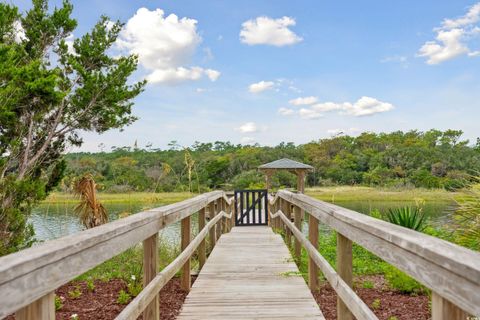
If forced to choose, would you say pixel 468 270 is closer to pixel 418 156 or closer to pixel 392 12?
pixel 392 12

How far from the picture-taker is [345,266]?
2.49m

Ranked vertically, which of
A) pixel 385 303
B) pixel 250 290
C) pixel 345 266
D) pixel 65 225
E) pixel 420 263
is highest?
pixel 420 263

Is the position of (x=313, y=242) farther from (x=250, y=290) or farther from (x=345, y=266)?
(x=345, y=266)

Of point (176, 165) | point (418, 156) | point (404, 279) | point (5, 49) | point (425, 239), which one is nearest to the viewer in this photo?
point (425, 239)

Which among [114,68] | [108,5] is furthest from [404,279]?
[108,5]

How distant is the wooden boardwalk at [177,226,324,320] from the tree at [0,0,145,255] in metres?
2.73

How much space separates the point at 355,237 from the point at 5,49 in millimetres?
5485

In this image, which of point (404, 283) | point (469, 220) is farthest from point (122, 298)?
point (469, 220)

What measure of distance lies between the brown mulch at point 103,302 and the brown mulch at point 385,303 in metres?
1.41

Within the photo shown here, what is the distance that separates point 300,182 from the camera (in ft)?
51.9

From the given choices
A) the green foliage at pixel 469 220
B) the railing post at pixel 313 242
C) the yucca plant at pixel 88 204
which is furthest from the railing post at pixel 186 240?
the yucca plant at pixel 88 204

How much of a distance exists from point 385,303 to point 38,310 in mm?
4062

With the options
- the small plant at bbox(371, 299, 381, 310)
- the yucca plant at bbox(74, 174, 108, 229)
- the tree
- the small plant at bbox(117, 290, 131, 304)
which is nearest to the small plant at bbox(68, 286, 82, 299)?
the small plant at bbox(117, 290, 131, 304)

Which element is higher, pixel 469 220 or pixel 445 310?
pixel 445 310
